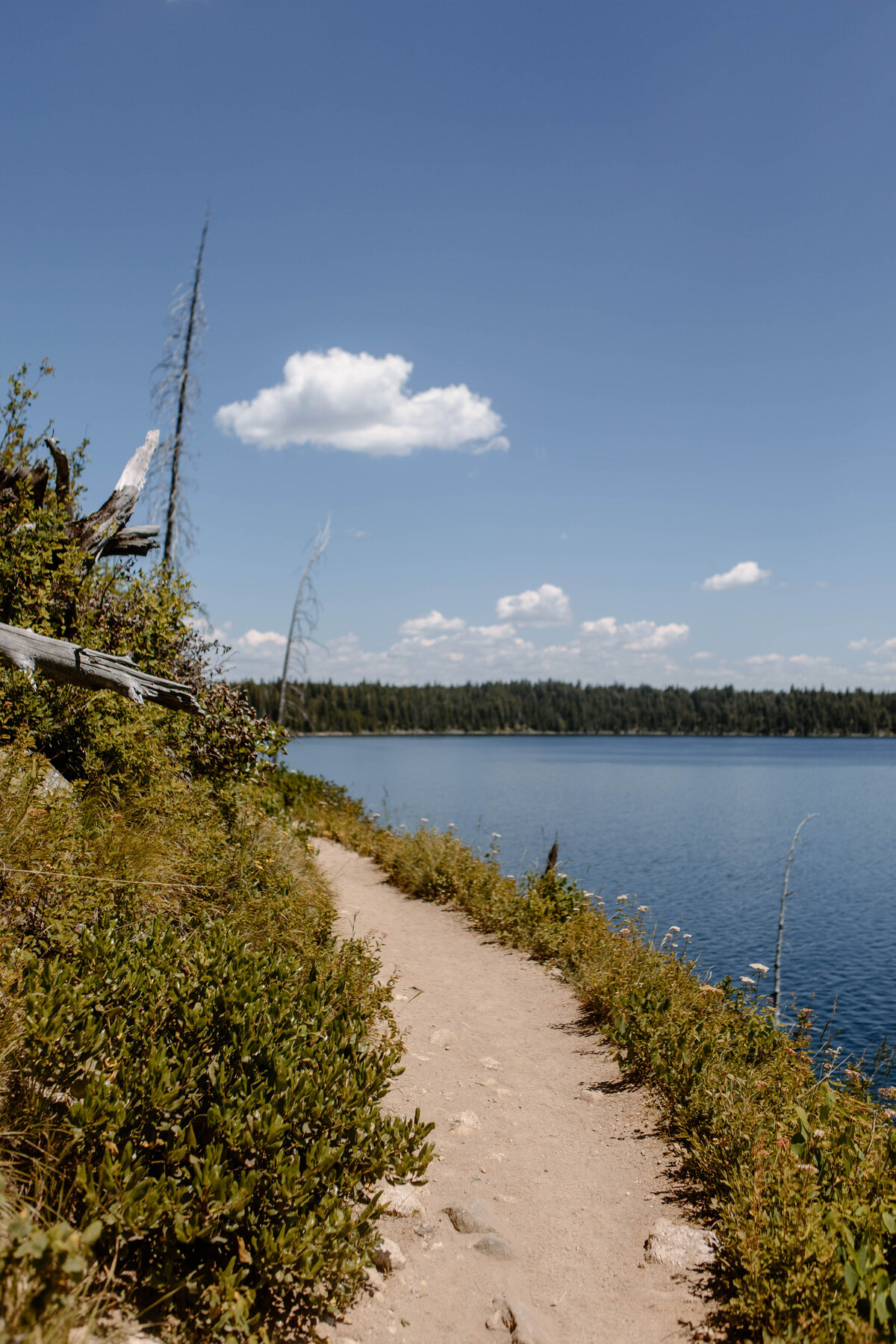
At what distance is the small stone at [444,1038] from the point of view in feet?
22.9

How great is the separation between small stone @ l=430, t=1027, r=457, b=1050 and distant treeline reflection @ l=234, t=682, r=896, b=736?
430 ft

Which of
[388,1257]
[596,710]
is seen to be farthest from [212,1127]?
[596,710]

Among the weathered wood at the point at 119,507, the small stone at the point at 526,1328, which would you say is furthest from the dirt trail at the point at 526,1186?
the weathered wood at the point at 119,507

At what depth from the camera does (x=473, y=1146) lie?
17.5 ft

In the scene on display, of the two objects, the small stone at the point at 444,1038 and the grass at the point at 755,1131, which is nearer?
the grass at the point at 755,1131

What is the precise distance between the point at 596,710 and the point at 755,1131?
172 meters

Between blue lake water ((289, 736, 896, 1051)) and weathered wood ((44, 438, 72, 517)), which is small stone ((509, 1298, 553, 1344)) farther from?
weathered wood ((44, 438, 72, 517))

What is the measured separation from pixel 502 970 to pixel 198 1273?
6488 millimetres

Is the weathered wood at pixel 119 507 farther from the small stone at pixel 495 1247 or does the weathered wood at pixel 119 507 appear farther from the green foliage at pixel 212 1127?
the small stone at pixel 495 1247

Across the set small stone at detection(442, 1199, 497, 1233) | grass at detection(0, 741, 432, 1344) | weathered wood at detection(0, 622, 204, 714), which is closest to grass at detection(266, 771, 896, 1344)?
small stone at detection(442, 1199, 497, 1233)

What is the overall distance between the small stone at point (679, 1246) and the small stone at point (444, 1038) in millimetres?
2806

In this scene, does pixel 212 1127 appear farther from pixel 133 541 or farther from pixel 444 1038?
pixel 133 541

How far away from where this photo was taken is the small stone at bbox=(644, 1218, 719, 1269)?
416 centimetres

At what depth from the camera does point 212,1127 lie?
11.4 feet
